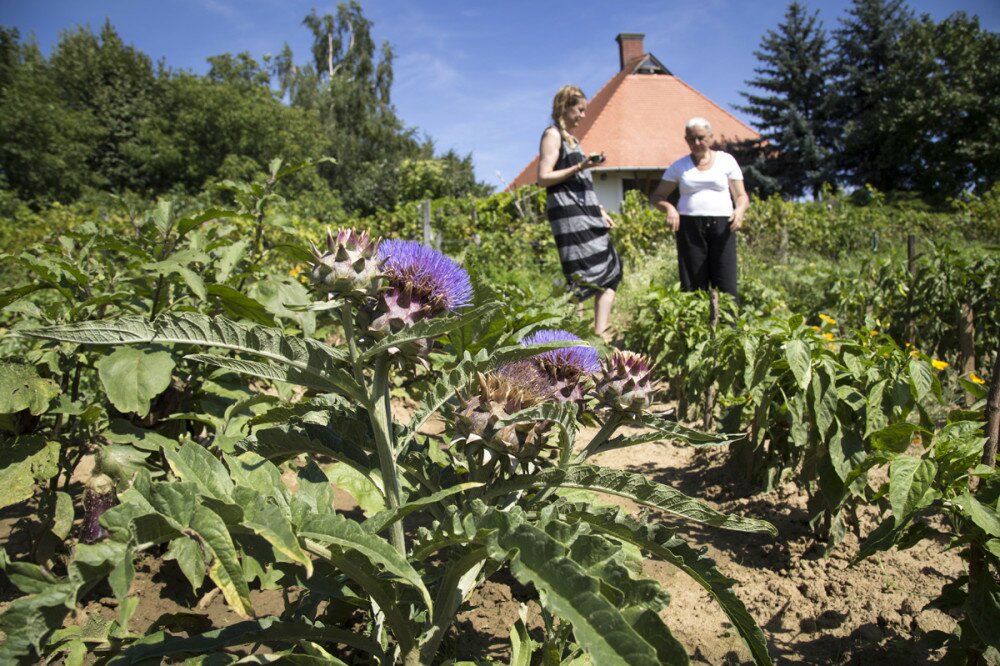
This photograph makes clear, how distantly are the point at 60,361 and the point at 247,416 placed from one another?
63 cm

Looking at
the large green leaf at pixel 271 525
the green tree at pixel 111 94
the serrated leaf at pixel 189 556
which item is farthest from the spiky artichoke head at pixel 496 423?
the green tree at pixel 111 94

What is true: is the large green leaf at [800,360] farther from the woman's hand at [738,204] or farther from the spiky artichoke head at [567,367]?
the woman's hand at [738,204]

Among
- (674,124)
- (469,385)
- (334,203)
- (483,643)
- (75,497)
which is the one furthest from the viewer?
(334,203)

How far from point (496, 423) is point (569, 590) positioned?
40 cm

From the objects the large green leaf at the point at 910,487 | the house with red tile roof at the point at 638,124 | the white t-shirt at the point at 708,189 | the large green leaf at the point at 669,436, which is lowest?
the large green leaf at the point at 910,487

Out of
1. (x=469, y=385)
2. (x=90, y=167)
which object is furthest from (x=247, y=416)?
(x=90, y=167)

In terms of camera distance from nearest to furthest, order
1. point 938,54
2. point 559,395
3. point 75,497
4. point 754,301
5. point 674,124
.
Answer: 1. point 559,395
2. point 75,497
3. point 754,301
4. point 674,124
5. point 938,54

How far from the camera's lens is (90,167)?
3038 centimetres

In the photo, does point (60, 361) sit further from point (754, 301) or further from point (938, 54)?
point (938, 54)

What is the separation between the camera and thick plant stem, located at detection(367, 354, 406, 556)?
3.92ft

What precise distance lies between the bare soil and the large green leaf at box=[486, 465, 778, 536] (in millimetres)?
730

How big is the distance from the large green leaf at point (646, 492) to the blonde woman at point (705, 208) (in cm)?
343

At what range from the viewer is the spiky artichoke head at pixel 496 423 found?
1.22m

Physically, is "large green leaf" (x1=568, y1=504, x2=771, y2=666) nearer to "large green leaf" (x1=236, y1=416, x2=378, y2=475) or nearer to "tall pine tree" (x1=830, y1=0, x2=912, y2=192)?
"large green leaf" (x1=236, y1=416, x2=378, y2=475)
